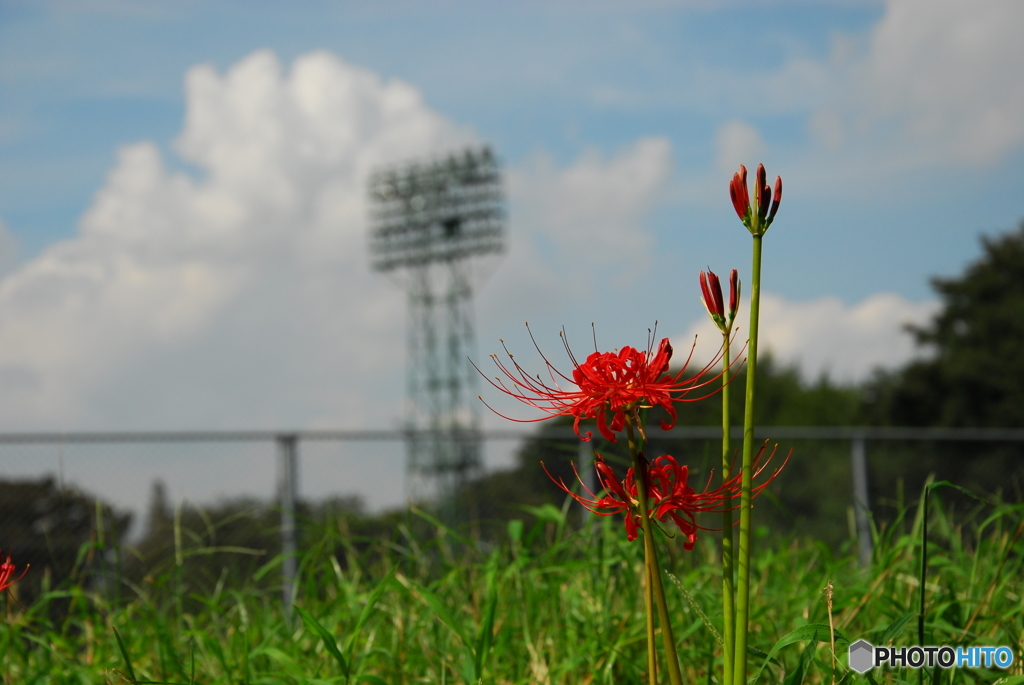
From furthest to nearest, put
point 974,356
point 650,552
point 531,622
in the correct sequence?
point 974,356
point 531,622
point 650,552

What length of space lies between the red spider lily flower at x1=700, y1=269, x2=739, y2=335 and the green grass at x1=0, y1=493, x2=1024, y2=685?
35.5 inches

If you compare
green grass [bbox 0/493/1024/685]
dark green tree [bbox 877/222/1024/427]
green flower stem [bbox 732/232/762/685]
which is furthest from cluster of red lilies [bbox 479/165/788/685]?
dark green tree [bbox 877/222/1024/427]

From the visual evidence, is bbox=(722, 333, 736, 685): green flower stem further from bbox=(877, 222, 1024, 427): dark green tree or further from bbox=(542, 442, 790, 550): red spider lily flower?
bbox=(877, 222, 1024, 427): dark green tree

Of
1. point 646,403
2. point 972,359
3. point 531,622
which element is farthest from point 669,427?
point 972,359

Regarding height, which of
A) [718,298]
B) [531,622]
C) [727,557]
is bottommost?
[531,622]

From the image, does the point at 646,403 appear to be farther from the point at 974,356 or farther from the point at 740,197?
the point at 974,356

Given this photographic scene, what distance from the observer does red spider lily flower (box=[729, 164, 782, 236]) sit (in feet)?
3.90

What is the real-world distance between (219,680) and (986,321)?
97.0 feet

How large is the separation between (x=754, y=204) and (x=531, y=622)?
168 cm

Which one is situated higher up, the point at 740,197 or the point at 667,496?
the point at 740,197

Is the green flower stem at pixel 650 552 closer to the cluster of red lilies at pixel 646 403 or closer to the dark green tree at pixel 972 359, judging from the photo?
the cluster of red lilies at pixel 646 403

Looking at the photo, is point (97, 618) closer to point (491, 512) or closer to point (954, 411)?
point (491, 512)

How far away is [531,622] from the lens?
2.51m

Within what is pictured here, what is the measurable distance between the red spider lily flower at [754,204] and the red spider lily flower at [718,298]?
0.23 feet
